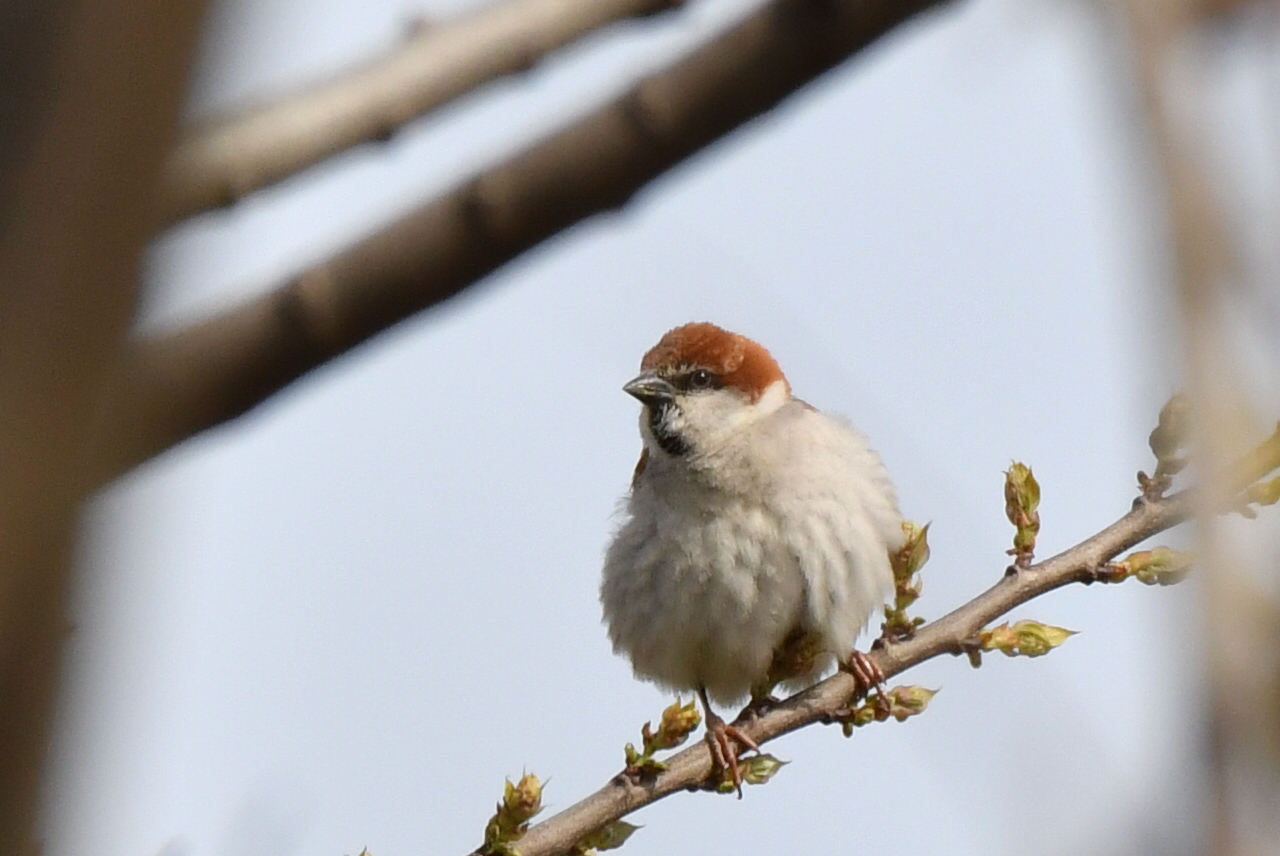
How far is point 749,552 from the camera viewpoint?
15.0 ft

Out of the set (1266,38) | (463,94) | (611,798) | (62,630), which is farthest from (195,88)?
(611,798)

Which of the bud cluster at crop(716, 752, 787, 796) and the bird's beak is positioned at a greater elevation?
the bird's beak

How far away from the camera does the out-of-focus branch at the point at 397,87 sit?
6.22 feet

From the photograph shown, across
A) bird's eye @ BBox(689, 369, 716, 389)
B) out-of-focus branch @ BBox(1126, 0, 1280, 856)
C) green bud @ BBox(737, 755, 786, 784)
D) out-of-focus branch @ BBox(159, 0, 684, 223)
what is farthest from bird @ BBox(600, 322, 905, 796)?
out-of-focus branch @ BBox(1126, 0, 1280, 856)

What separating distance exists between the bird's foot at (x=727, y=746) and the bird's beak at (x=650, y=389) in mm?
1854

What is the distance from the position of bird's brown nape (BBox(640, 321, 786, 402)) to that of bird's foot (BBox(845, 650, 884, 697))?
177 centimetres

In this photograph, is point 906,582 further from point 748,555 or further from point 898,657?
point 748,555

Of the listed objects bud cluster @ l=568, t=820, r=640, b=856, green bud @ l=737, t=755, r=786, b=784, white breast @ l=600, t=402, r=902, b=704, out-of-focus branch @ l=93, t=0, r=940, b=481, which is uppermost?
white breast @ l=600, t=402, r=902, b=704

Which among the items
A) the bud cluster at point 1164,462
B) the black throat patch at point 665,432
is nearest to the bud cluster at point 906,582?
the bud cluster at point 1164,462

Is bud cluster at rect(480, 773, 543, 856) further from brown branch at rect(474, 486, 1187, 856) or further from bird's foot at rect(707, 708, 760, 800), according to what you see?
bird's foot at rect(707, 708, 760, 800)

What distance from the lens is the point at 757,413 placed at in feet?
16.7

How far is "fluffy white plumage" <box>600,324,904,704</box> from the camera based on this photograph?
Result: 449 cm

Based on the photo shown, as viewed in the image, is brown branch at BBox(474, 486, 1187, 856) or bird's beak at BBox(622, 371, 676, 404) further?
bird's beak at BBox(622, 371, 676, 404)

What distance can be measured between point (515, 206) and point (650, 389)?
11.8 ft
